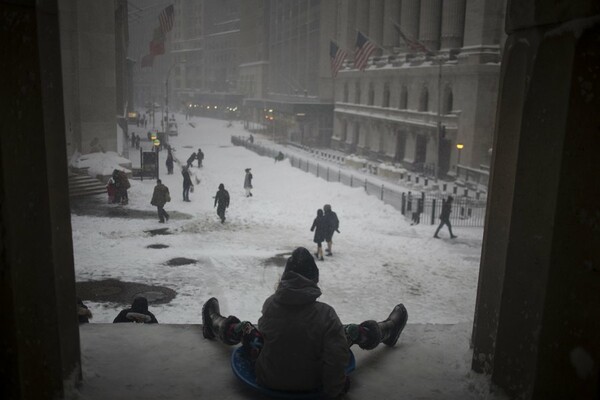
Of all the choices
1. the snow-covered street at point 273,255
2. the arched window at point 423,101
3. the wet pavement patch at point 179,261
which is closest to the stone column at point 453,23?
the arched window at point 423,101

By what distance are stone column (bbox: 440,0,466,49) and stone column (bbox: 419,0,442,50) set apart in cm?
280

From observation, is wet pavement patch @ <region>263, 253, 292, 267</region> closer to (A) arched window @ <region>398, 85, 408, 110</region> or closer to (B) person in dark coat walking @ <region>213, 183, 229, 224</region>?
(B) person in dark coat walking @ <region>213, 183, 229, 224</region>

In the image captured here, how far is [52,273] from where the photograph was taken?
2.75m

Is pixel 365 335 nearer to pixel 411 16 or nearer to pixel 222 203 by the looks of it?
pixel 222 203

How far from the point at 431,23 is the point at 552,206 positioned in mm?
43901

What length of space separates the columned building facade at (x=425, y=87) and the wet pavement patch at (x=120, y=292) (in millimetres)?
22350

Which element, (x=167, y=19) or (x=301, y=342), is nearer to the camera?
(x=301, y=342)

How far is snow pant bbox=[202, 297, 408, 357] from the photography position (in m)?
4.08

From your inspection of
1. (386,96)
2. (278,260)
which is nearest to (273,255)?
(278,260)

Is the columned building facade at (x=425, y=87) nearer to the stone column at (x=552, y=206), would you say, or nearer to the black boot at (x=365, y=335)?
the black boot at (x=365, y=335)

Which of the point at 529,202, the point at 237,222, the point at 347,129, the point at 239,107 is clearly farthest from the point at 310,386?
the point at 239,107

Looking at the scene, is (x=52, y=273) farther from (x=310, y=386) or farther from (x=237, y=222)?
(x=237, y=222)

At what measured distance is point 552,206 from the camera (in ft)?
8.15

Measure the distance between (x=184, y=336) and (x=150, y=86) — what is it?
15781 cm
